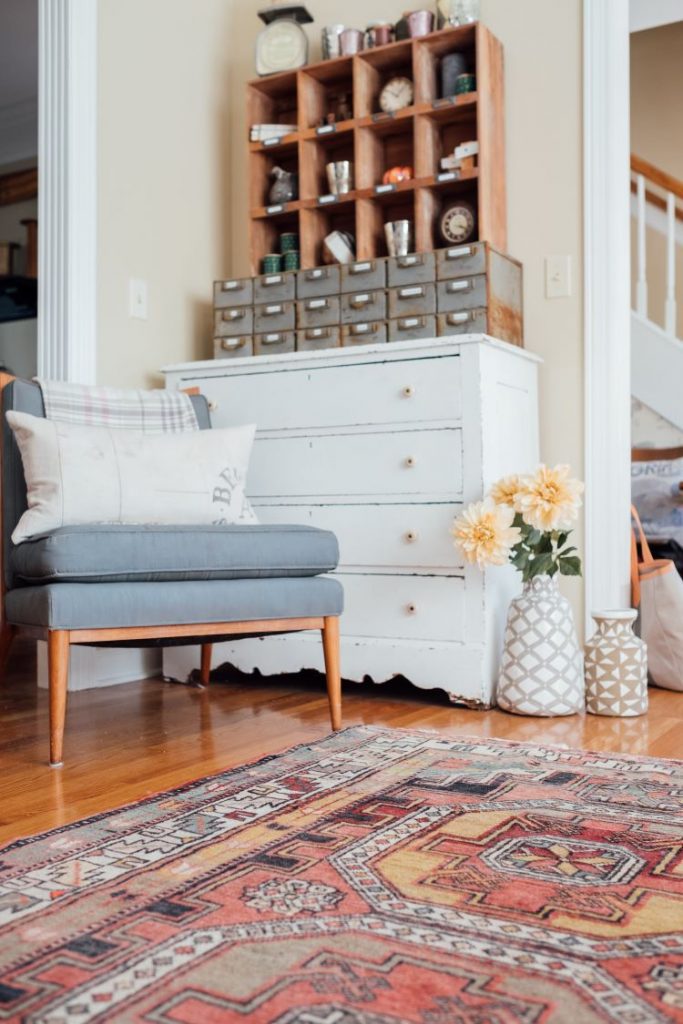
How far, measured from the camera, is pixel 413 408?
267 centimetres

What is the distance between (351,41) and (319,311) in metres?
0.88

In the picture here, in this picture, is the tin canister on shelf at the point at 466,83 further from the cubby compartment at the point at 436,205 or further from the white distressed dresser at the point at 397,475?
the white distressed dresser at the point at 397,475

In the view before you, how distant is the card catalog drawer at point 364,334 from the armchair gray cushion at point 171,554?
0.82m

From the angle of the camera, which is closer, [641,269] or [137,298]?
[137,298]

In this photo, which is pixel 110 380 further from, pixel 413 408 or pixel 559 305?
pixel 559 305

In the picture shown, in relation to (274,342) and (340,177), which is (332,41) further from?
(274,342)

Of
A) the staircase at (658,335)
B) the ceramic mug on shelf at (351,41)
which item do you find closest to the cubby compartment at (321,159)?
the ceramic mug on shelf at (351,41)

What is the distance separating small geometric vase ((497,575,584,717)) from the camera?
2.46 m

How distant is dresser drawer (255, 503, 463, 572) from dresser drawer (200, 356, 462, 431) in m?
0.24

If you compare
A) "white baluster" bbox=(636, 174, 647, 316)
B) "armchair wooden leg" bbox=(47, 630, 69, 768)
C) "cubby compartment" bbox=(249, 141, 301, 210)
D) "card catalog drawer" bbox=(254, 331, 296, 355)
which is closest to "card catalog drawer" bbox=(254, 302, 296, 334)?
"card catalog drawer" bbox=(254, 331, 296, 355)

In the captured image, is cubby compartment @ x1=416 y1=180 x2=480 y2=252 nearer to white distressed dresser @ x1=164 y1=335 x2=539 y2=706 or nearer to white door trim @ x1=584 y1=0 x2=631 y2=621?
white door trim @ x1=584 y1=0 x2=631 y2=621

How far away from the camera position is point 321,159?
3297 mm

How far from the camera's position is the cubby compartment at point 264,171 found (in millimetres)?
3311

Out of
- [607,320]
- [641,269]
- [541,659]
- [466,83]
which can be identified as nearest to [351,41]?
[466,83]
